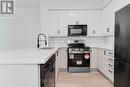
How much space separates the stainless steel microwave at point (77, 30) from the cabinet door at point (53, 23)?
0.49 m

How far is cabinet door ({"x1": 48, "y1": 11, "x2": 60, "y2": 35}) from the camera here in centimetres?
593

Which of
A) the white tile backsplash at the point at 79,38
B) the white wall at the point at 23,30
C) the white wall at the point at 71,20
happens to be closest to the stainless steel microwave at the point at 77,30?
the white wall at the point at 71,20

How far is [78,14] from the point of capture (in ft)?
19.5

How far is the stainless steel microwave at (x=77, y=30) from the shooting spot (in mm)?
5785

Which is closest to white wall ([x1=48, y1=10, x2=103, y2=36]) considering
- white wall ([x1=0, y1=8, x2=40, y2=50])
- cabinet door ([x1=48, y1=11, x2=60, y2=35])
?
cabinet door ([x1=48, y1=11, x2=60, y2=35])

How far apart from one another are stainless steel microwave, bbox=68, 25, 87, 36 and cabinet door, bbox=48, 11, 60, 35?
489mm

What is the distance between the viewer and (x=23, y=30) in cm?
691

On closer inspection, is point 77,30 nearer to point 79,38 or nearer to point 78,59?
point 79,38

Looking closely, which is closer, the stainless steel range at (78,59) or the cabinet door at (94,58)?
the stainless steel range at (78,59)

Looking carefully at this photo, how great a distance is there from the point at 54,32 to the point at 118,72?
3.52 m

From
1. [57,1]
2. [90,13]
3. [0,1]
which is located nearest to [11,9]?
[0,1]

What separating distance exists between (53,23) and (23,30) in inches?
67.2

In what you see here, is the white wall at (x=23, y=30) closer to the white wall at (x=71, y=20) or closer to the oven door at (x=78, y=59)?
the white wall at (x=71, y=20)

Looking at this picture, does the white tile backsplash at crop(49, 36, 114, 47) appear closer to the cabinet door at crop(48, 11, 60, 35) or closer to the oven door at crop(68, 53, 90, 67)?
the cabinet door at crop(48, 11, 60, 35)
